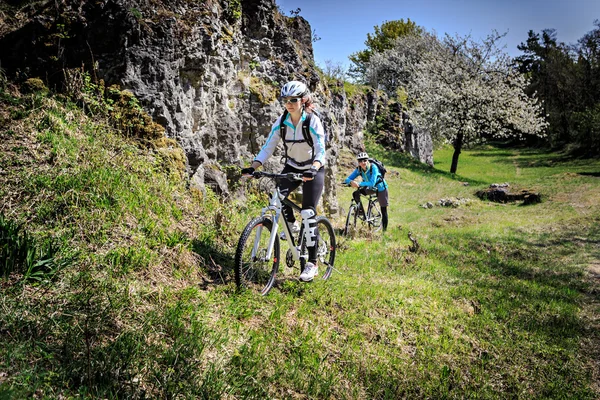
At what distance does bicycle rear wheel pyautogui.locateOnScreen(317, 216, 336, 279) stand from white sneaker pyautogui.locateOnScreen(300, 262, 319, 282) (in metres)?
0.37

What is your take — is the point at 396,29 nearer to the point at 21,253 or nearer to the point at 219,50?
the point at 219,50

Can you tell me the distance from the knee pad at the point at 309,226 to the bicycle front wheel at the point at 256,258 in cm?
50

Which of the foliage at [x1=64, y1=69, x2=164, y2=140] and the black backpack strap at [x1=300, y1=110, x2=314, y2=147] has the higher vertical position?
the foliage at [x1=64, y1=69, x2=164, y2=140]

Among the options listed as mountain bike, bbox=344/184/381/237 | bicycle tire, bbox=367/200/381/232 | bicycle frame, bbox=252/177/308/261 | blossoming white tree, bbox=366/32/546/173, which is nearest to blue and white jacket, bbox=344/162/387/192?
mountain bike, bbox=344/184/381/237

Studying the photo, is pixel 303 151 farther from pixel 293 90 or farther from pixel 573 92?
pixel 573 92

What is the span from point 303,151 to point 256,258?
1.61 metres

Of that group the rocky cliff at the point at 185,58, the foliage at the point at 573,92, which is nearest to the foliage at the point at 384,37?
the foliage at the point at 573,92

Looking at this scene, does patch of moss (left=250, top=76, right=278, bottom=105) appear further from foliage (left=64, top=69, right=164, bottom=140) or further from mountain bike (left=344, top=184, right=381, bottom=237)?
foliage (left=64, top=69, right=164, bottom=140)

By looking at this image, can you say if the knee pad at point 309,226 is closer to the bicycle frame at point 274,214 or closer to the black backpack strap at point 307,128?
the bicycle frame at point 274,214

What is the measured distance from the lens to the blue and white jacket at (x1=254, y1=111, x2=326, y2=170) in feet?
16.7

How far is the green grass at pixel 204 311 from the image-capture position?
9.80ft

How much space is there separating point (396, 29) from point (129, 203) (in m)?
63.4

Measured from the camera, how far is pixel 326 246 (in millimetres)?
6039

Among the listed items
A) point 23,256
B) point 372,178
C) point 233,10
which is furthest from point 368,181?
point 23,256
